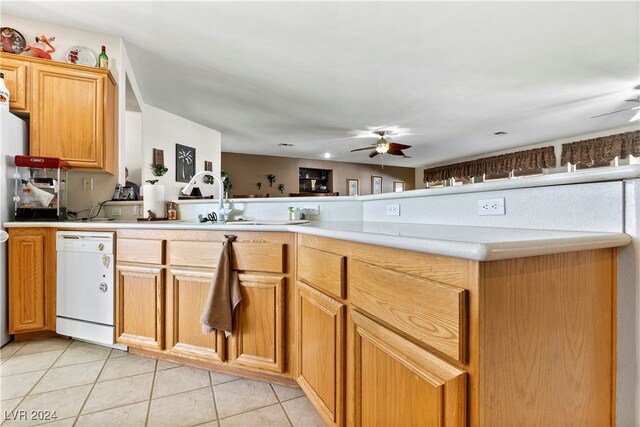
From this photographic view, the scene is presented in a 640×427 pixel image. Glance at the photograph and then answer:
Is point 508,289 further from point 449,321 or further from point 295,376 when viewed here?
point 295,376

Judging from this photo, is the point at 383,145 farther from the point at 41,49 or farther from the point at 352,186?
the point at 41,49

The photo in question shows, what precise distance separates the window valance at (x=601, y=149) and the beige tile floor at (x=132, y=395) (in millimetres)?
6695

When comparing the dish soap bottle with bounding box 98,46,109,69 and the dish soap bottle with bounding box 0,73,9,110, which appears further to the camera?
the dish soap bottle with bounding box 98,46,109,69

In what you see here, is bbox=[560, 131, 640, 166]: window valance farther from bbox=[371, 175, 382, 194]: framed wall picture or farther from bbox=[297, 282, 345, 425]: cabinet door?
bbox=[297, 282, 345, 425]: cabinet door

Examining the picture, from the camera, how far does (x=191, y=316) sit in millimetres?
1790

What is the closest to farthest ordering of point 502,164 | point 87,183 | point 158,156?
1. point 87,183
2. point 158,156
3. point 502,164

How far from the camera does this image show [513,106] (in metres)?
4.19

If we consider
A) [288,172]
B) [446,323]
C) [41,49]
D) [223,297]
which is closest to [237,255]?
[223,297]

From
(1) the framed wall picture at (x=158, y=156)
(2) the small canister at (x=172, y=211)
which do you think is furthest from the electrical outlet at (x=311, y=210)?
(1) the framed wall picture at (x=158, y=156)

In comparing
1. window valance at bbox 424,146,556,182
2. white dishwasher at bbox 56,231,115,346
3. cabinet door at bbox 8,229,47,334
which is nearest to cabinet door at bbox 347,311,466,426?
white dishwasher at bbox 56,231,115,346

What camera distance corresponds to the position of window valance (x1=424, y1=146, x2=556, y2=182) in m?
6.36

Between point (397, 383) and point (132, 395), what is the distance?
4.77 ft

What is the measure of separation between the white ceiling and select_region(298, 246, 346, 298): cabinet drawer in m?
1.85

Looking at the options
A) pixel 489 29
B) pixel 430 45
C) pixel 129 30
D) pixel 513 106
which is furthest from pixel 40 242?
pixel 513 106
